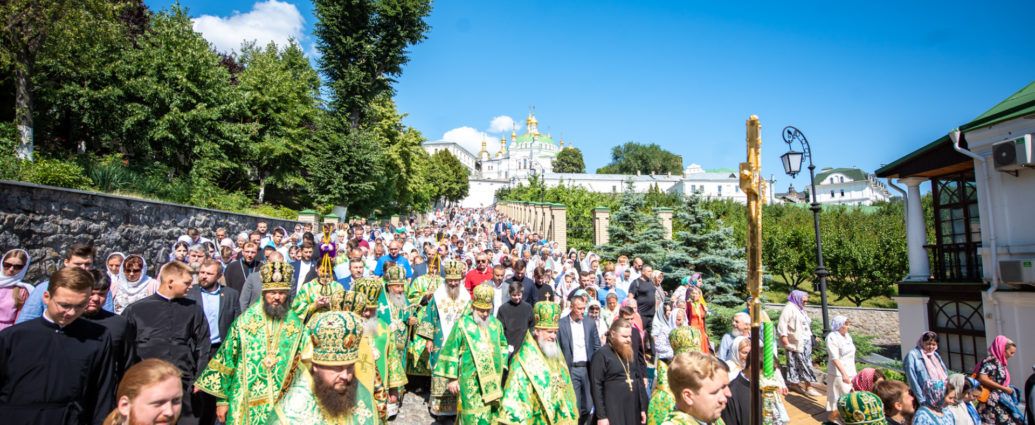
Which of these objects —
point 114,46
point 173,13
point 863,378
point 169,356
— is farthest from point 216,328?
point 173,13

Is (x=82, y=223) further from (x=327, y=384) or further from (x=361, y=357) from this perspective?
Answer: (x=327, y=384)

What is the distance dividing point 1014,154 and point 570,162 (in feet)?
386

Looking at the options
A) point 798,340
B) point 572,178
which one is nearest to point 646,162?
point 572,178

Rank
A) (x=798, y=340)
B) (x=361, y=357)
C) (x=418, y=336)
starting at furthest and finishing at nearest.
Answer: (x=798, y=340)
(x=418, y=336)
(x=361, y=357)

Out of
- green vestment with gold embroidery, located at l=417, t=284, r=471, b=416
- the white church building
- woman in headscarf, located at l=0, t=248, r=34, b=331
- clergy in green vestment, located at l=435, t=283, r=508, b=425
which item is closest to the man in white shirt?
clergy in green vestment, located at l=435, t=283, r=508, b=425

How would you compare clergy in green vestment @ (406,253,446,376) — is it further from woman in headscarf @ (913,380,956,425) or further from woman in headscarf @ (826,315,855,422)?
woman in headscarf @ (826,315,855,422)

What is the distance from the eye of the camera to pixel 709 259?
15.8 m

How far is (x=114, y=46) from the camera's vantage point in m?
17.6

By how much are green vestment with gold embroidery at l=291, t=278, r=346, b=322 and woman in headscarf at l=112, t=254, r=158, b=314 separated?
2038 millimetres

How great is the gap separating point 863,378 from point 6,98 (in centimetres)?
2535

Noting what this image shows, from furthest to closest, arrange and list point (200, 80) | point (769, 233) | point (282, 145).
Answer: point (769, 233) < point (282, 145) < point (200, 80)

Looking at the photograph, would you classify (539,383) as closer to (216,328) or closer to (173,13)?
(216,328)

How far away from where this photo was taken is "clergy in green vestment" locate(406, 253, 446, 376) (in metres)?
7.54

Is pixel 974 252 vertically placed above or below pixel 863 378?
above
